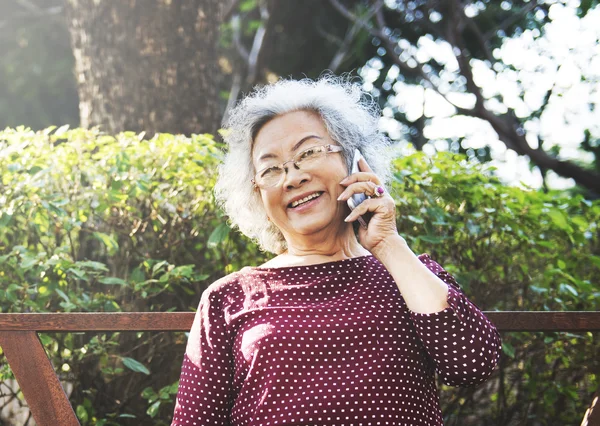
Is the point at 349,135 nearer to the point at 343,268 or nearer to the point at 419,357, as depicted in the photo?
the point at 343,268

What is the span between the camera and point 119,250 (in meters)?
3.05

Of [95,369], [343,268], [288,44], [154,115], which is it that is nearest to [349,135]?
[343,268]

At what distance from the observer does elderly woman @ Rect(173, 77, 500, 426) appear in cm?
204

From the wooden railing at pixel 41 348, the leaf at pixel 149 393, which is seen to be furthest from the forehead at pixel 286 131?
the leaf at pixel 149 393

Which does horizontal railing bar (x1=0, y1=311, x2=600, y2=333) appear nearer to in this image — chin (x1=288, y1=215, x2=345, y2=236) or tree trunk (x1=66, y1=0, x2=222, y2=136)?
chin (x1=288, y1=215, x2=345, y2=236)

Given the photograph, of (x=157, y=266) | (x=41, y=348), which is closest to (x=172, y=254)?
(x=157, y=266)

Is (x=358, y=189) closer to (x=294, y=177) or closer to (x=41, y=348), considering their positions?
(x=294, y=177)

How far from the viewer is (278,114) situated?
7.99 feet

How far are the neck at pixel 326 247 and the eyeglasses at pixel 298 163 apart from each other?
221 mm

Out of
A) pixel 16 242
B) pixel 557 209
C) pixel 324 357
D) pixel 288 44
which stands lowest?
pixel 324 357

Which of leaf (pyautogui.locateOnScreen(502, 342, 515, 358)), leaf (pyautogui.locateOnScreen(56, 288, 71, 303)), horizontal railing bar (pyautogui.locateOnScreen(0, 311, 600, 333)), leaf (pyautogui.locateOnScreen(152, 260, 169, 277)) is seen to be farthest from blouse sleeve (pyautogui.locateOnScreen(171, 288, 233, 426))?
leaf (pyautogui.locateOnScreen(502, 342, 515, 358))

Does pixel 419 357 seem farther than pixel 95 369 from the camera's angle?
No

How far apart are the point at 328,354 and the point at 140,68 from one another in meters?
3.16

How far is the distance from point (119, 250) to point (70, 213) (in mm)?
271
